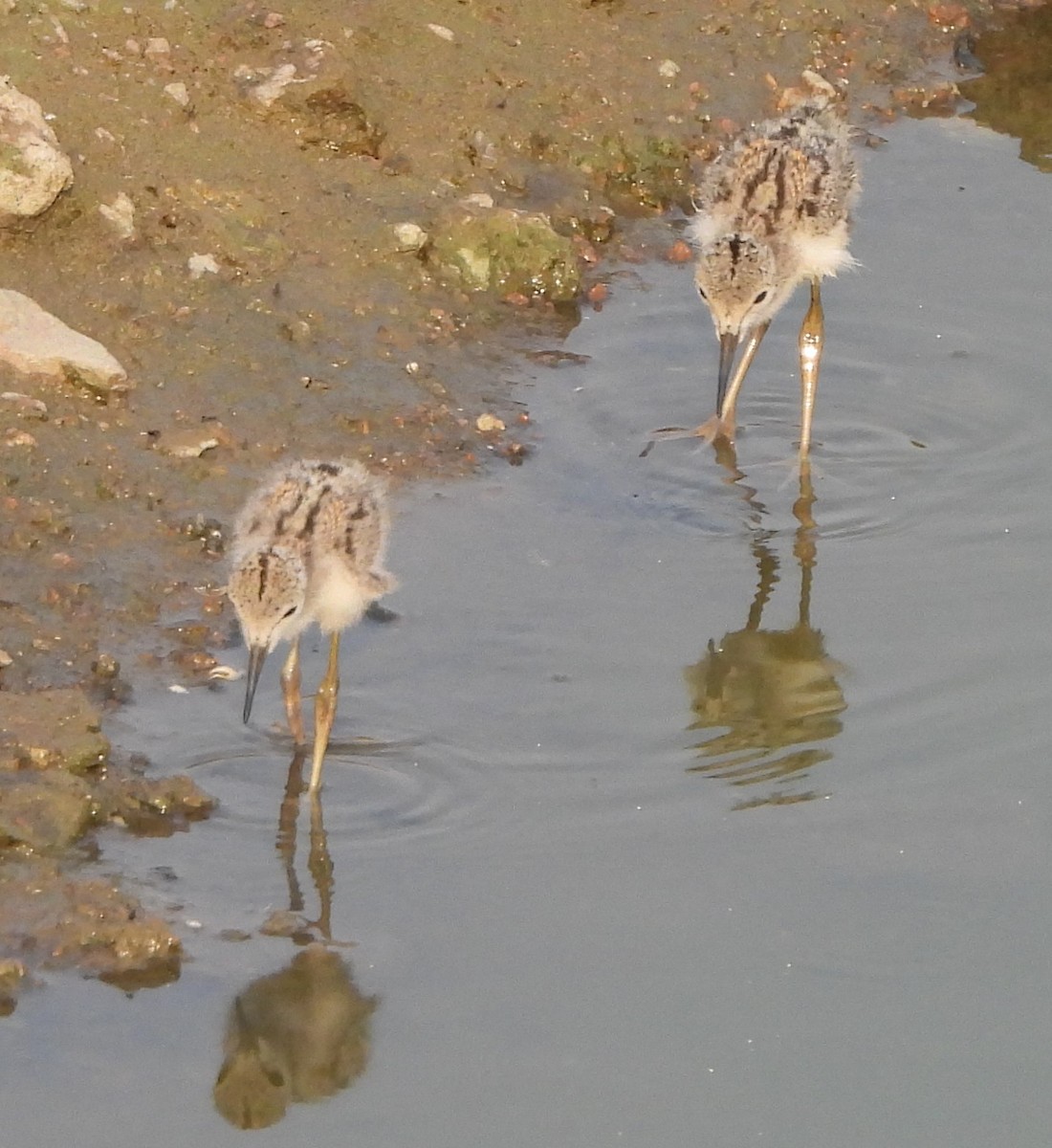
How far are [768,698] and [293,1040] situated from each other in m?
2.41

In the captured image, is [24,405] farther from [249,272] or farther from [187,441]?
[249,272]

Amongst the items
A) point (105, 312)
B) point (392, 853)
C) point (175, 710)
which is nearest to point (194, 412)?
point (105, 312)

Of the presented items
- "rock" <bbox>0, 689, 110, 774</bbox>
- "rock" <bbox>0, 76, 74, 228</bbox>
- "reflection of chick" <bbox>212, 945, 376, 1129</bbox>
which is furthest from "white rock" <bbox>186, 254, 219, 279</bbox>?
"reflection of chick" <bbox>212, 945, 376, 1129</bbox>

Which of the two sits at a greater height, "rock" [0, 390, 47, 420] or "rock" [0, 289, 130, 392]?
"rock" [0, 289, 130, 392]

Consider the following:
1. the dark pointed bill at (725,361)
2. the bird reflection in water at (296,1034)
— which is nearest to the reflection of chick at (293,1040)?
the bird reflection in water at (296,1034)

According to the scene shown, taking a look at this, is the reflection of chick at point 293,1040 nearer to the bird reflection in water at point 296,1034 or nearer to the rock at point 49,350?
the bird reflection in water at point 296,1034

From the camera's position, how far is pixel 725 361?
8.91m

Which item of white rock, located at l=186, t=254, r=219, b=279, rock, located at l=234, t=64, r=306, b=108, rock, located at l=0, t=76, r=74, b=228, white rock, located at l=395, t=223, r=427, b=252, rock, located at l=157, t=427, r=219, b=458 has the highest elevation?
rock, located at l=234, t=64, r=306, b=108

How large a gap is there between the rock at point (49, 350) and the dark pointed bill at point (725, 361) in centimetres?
237

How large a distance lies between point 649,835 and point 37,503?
2.78 m

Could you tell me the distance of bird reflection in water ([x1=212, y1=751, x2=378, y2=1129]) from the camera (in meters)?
5.34

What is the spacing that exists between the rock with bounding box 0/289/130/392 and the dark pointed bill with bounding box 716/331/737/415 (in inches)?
93.4

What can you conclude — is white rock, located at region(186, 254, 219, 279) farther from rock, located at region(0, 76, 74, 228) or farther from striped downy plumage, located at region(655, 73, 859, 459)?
striped downy plumage, located at region(655, 73, 859, 459)

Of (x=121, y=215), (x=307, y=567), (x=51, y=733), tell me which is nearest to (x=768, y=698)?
(x=307, y=567)
